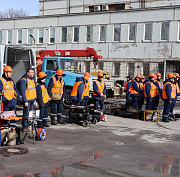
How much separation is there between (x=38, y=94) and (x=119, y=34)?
21.1m

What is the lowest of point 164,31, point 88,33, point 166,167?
point 166,167

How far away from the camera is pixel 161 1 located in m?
32.7

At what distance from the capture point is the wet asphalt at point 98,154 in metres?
5.72

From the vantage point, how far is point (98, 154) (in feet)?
22.9

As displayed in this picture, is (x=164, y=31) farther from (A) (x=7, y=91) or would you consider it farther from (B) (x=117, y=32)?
(A) (x=7, y=91)

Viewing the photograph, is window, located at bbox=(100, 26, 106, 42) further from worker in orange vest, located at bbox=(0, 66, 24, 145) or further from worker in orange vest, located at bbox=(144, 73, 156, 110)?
worker in orange vest, located at bbox=(0, 66, 24, 145)

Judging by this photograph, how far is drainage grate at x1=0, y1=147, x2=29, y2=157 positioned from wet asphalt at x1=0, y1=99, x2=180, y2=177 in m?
0.06

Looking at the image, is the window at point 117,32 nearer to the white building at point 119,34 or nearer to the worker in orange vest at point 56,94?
the white building at point 119,34

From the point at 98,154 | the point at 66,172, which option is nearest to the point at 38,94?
the point at 98,154

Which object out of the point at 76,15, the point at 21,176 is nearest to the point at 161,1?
the point at 76,15

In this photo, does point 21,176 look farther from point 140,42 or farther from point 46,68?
point 140,42

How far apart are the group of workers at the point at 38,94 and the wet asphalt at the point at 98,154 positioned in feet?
2.03

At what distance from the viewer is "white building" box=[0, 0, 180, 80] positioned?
27.3 meters

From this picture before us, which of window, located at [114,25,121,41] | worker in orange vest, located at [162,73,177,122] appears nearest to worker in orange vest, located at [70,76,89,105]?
worker in orange vest, located at [162,73,177,122]
